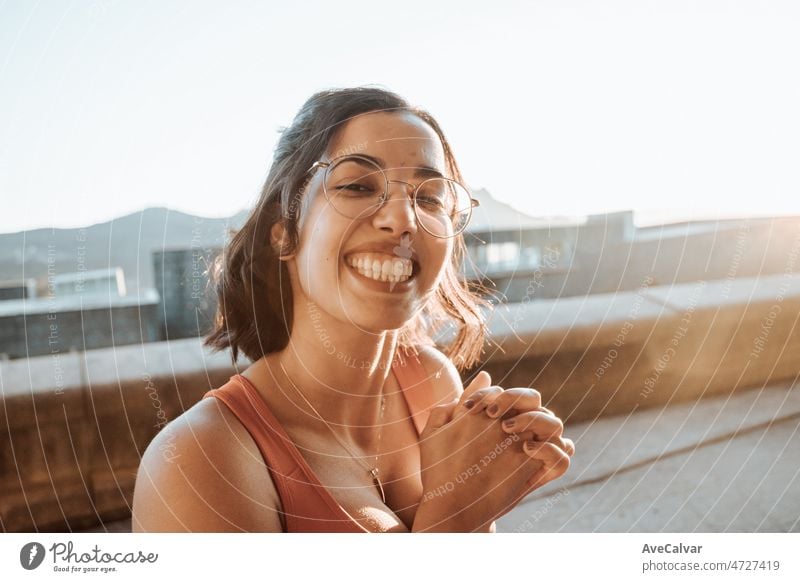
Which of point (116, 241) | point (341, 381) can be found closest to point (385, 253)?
point (341, 381)

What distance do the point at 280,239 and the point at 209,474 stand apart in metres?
0.16

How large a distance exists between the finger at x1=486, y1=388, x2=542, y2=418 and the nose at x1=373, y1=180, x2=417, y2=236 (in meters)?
0.13

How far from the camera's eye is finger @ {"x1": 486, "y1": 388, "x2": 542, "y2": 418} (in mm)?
397

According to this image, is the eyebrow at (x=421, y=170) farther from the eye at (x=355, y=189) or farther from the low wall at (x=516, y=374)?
the low wall at (x=516, y=374)

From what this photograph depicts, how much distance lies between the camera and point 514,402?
1.30ft

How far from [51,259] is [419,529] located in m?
0.34

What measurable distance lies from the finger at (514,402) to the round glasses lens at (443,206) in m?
0.12

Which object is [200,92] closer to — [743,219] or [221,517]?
[221,517]

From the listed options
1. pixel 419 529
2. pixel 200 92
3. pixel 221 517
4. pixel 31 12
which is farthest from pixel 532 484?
pixel 31 12

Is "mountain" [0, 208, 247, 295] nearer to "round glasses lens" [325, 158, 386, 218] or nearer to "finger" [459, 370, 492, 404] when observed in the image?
"round glasses lens" [325, 158, 386, 218]

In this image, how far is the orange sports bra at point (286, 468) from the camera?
0.37 meters

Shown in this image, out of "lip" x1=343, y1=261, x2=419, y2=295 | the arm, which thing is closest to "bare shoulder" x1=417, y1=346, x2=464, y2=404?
the arm

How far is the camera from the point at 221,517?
14.4 inches

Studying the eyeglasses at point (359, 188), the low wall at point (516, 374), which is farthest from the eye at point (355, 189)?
the low wall at point (516, 374)
